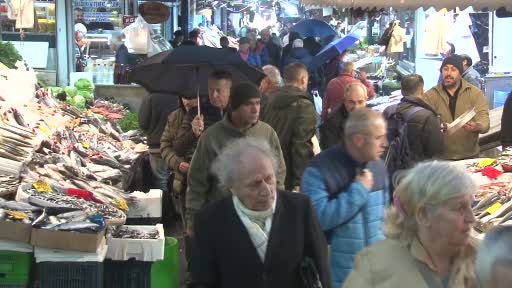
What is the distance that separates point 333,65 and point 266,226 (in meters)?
12.1

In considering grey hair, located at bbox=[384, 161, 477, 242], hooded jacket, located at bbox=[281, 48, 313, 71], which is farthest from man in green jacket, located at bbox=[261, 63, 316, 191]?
hooded jacket, located at bbox=[281, 48, 313, 71]

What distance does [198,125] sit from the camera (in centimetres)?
676

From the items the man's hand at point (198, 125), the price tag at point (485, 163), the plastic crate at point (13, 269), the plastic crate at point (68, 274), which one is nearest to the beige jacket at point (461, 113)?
the price tag at point (485, 163)

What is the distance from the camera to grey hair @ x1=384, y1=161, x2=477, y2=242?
2988 millimetres

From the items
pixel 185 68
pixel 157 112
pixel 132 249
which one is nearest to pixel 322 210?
pixel 132 249

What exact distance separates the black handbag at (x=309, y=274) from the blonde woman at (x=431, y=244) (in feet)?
1.79

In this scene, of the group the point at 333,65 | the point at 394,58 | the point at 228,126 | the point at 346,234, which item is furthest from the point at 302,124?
the point at 394,58

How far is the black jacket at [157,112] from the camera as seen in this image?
9445 mm

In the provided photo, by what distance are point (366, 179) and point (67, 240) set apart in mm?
2405

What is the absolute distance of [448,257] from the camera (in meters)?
3.02

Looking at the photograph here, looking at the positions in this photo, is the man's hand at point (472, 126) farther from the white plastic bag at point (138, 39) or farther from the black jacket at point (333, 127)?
the white plastic bag at point (138, 39)

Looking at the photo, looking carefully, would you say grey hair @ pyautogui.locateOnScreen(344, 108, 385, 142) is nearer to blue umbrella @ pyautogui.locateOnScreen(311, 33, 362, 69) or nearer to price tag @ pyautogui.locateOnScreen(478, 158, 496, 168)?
price tag @ pyautogui.locateOnScreen(478, 158, 496, 168)

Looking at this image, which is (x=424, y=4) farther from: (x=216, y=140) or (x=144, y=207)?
(x=216, y=140)

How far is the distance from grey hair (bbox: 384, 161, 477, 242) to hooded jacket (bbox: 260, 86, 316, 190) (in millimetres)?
4092
